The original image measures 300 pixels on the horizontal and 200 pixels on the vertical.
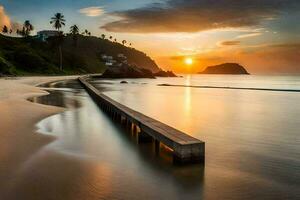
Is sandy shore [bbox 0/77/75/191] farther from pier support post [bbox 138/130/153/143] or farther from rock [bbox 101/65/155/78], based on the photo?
rock [bbox 101/65/155/78]

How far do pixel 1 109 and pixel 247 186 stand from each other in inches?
692

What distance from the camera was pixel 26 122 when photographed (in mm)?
16828

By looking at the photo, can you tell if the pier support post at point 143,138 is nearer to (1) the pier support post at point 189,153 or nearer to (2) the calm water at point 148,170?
(2) the calm water at point 148,170

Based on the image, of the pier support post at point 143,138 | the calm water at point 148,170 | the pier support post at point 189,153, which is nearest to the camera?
the calm water at point 148,170

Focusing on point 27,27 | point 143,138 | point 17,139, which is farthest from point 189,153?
point 27,27

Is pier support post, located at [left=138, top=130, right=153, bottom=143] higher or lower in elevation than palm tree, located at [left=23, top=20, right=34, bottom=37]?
lower

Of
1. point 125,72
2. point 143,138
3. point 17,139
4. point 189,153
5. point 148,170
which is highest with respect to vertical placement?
point 125,72

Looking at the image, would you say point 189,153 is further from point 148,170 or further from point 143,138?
point 143,138

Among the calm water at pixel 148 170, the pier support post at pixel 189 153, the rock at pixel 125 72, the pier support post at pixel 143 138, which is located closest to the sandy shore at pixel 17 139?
the calm water at pixel 148 170

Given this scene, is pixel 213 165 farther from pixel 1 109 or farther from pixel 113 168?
pixel 1 109

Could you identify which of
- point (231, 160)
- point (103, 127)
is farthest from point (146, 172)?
point (103, 127)

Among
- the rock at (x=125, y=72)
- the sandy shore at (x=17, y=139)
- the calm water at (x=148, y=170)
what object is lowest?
the calm water at (x=148, y=170)

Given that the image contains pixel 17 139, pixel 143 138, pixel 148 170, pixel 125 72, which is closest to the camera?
pixel 148 170

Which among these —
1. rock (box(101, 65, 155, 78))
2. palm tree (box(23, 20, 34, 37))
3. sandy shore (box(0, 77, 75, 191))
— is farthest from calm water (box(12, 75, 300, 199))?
palm tree (box(23, 20, 34, 37))
